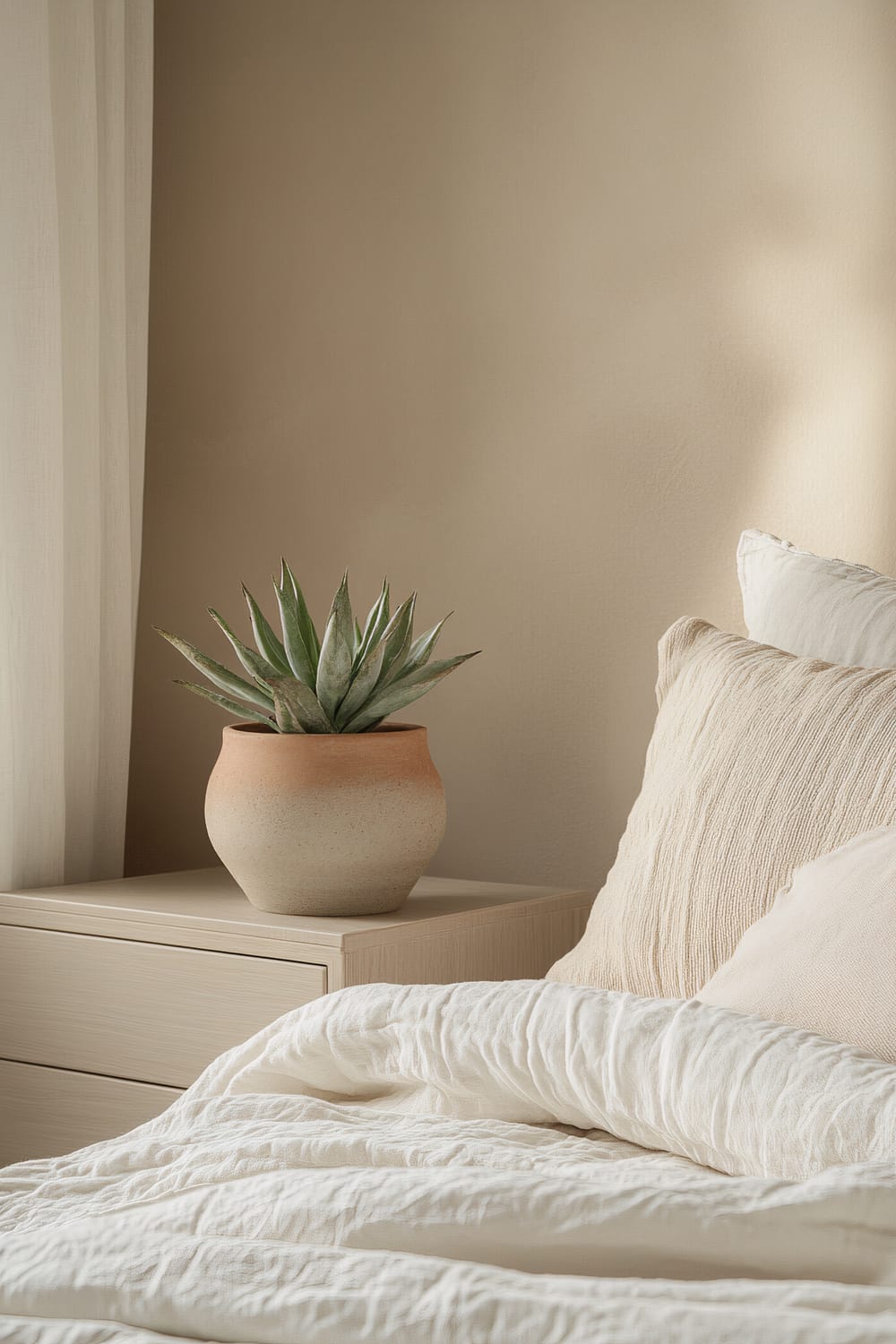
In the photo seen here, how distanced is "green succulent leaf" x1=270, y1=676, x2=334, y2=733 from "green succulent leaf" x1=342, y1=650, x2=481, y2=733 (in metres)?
0.04

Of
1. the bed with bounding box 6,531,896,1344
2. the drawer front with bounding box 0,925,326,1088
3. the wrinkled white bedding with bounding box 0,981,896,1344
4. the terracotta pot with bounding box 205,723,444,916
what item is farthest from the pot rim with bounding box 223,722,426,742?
the wrinkled white bedding with bounding box 0,981,896,1344

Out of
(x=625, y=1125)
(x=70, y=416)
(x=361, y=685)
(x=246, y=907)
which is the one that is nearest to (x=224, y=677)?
(x=361, y=685)

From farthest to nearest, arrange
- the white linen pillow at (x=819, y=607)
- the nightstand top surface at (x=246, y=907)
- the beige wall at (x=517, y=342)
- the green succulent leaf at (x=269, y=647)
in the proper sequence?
the beige wall at (x=517, y=342)
the green succulent leaf at (x=269, y=647)
the nightstand top surface at (x=246, y=907)
the white linen pillow at (x=819, y=607)

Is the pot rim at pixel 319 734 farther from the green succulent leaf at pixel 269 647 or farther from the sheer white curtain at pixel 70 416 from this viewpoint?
the sheer white curtain at pixel 70 416

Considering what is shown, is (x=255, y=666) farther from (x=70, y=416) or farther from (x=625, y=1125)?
(x=625, y=1125)

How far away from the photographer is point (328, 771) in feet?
5.42

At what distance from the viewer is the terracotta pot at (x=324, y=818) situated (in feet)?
5.40


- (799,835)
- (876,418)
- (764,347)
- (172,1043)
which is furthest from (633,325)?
(172,1043)

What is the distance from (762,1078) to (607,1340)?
0.31 metres

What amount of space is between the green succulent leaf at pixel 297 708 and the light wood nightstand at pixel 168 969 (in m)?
0.23

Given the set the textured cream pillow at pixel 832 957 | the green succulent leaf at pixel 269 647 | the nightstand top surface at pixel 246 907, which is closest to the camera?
the textured cream pillow at pixel 832 957

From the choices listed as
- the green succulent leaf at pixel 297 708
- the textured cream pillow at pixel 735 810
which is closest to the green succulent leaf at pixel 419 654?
the green succulent leaf at pixel 297 708

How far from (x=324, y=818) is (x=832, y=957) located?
76cm

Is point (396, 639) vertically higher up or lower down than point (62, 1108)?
higher up
